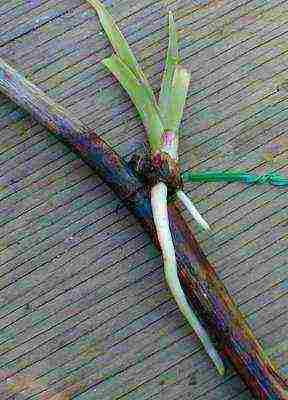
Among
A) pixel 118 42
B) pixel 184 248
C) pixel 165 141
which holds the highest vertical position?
pixel 118 42

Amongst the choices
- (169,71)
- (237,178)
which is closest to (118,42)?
(169,71)

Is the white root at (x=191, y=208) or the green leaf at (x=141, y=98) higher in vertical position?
the green leaf at (x=141, y=98)

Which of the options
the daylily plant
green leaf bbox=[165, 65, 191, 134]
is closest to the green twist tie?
the daylily plant

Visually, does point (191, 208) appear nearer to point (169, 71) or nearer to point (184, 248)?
point (184, 248)

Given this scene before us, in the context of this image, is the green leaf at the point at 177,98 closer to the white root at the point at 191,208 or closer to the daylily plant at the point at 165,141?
the daylily plant at the point at 165,141

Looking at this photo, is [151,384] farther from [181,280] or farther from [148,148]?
[148,148]

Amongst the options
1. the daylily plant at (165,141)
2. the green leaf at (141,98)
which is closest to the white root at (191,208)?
the daylily plant at (165,141)

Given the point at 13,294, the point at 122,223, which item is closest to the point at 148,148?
the point at 122,223
